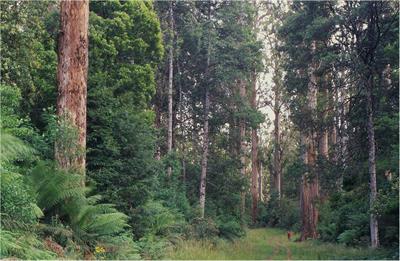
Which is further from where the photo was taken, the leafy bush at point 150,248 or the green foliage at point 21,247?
the leafy bush at point 150,248

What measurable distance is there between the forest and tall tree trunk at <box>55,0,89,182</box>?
3 cm

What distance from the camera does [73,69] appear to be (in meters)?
10.7

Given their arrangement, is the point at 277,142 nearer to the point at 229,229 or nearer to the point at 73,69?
the point at 229,229

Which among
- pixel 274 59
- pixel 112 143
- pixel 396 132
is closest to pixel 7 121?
pixel 112 143

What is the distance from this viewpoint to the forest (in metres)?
8.95

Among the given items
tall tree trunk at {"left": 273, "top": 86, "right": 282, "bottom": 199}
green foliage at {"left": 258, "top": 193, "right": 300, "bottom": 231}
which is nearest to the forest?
green foliage at {"left": 258, "top": 193, "right": 300, "bottom": 231}

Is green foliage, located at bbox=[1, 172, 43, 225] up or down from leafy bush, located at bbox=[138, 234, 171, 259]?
up

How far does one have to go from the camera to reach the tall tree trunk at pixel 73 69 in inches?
417

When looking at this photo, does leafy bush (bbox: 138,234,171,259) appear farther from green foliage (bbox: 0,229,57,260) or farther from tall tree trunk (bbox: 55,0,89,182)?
green foliage (bbox: 0,229,57,260)

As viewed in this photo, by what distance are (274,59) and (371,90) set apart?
77.2 feet

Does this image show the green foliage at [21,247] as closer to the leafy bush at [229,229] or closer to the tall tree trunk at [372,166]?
the tall tree trunk at [372,166]

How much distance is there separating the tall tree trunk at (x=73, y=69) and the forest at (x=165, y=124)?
0.09 ft

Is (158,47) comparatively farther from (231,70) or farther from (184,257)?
(184,257)

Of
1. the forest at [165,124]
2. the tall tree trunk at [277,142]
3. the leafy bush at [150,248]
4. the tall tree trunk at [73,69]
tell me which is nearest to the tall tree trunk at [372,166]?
the forest at [165,124]
